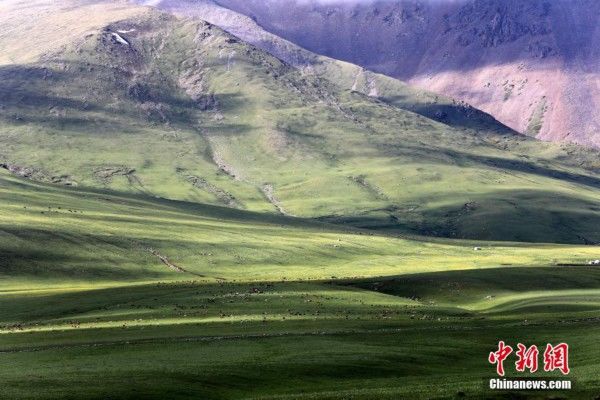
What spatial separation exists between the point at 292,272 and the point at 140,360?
303 ft

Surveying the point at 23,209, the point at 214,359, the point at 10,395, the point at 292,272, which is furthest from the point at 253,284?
the point at 23,209

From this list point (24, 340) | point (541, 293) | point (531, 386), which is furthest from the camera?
point (541, 293)

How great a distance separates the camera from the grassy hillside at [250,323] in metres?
64.5

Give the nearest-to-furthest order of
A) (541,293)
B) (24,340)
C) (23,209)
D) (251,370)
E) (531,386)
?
(531,386) → (251,370) → (24,340) → (541,293) → (23,209)

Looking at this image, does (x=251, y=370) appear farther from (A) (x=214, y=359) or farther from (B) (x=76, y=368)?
(B) (x=76, y=368)

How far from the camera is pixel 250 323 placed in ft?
297

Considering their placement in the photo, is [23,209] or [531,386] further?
[23,209]

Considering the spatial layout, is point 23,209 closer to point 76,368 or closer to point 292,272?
point 292,272

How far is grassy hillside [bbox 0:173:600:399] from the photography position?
64.5m

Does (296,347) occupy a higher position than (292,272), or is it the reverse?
(296,347)

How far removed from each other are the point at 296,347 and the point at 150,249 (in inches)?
3911

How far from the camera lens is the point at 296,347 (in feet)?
251

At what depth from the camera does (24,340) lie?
82062 mm

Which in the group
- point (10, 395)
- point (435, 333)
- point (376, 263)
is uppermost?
point (10, 395)
